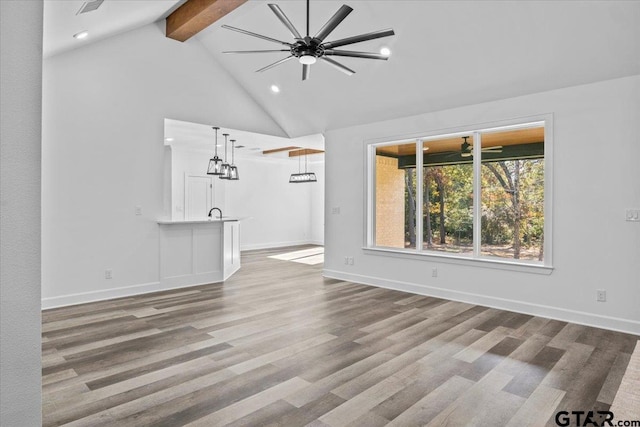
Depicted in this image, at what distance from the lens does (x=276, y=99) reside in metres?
6.73

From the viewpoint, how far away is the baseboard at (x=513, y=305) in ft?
13.2

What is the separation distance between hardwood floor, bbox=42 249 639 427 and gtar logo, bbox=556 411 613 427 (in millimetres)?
68

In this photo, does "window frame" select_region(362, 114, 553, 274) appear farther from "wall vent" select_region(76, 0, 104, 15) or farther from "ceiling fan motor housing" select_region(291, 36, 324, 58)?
"wall vent" select_region(76, 0, 104, 15)

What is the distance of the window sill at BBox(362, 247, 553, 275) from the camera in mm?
4609

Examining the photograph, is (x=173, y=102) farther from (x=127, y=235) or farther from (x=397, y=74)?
(x=397, y=74)

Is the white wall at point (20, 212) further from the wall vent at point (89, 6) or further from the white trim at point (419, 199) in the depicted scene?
the white trim at point (419, 199)

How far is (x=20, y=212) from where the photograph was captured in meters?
1.07

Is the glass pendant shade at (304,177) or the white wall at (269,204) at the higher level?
the glass pendant shade at (304,177)

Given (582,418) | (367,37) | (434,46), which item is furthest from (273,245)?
(582,418)

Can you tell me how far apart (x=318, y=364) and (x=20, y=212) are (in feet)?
8.38

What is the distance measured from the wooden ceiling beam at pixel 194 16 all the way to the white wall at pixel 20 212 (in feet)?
13.3

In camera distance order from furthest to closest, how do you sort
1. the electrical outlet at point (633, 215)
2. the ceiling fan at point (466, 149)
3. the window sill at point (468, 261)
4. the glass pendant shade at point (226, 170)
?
the glass pendant shade at point (226, 170) → the ceiling fan at point (466, 149) → the window sill at point (468, 261) → the electrical outlet at point (633, 215)

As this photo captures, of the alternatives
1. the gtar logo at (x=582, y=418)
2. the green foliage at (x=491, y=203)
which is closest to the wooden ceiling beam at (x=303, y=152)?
the green foliage at (x=491, y=203)

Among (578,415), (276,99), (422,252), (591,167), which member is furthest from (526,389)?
(276,99)
